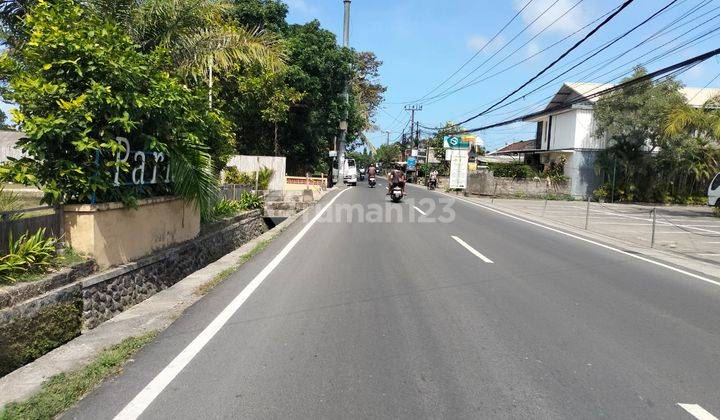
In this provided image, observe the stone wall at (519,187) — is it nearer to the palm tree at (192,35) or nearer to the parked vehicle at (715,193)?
the parked vehicle at (715,193)

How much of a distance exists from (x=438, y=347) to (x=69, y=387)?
3.11 m

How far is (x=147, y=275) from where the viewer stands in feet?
27.7

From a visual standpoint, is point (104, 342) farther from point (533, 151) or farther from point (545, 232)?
point (533, 151)

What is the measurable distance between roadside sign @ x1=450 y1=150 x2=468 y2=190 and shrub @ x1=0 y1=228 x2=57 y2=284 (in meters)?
33.3

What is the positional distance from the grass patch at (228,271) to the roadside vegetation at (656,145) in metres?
25.4

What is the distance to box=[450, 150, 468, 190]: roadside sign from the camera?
37.9m

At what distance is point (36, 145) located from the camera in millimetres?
6676

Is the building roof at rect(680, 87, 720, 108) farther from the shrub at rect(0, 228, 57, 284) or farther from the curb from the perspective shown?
the shrub at rect(0, 228, 57, 284)

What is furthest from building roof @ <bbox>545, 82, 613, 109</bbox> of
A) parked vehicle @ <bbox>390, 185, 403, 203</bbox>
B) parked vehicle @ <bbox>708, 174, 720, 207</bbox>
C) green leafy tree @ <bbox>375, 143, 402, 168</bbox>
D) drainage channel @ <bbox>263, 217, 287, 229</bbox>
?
green leafy tree @ <bbox>375, 143, 402, 168</bbox>

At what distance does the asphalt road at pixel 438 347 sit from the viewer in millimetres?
3918

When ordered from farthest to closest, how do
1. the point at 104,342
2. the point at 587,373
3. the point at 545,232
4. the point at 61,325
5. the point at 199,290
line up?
the point at 545,232 < the point at 199,290 < the point at 61,325 < the point at 104,342 < the point at 587,373

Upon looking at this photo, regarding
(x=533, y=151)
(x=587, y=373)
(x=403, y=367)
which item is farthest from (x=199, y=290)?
(x=533, y=151)

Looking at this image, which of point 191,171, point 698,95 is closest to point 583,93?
point 698,95

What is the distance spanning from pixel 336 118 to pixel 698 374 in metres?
35.4
